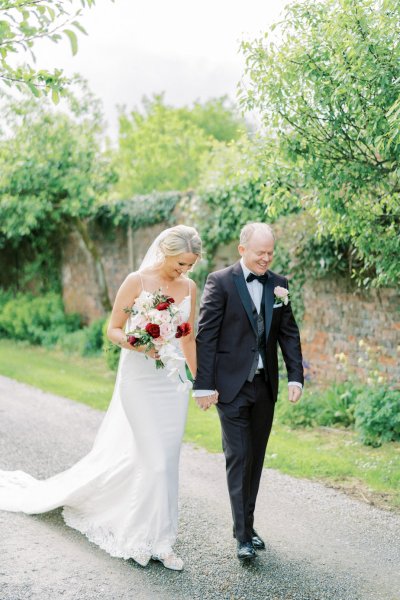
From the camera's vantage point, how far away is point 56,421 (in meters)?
8.50

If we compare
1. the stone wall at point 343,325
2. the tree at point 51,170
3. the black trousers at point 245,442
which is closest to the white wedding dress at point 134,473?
the black trousers at point 245,442

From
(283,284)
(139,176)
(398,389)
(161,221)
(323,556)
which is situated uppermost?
(139,176)

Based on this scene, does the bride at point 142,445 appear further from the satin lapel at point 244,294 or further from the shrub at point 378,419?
the shrub at point 378,419

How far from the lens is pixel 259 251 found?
14.3 feet

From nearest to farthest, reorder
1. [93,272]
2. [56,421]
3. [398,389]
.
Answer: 1. [398,389]
2. [56,421]
3. [93,272]

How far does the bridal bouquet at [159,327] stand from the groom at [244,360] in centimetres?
16

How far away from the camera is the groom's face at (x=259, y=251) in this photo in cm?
436

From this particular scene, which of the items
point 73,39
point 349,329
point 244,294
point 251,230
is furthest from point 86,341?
point 73,39

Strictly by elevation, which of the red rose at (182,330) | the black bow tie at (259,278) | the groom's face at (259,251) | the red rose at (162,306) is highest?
the groom's face at (259,251)

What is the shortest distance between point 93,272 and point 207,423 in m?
8.11

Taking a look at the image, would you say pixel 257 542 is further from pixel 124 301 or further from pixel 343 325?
pixel 343 325

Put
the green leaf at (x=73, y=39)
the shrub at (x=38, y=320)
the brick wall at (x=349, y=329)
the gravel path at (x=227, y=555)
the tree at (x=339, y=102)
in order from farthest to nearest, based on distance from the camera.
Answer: the shrub at (x=38, y=320)
the brick wall at (x=349, y=329)
the tree at (x=339, y=102)
the gravel path at (x=227, y=555)
the green leaf at (x=73, y=39)

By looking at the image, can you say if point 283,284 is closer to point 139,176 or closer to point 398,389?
point 398,389

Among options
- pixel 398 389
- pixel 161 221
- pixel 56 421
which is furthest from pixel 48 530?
pixel 161 221
